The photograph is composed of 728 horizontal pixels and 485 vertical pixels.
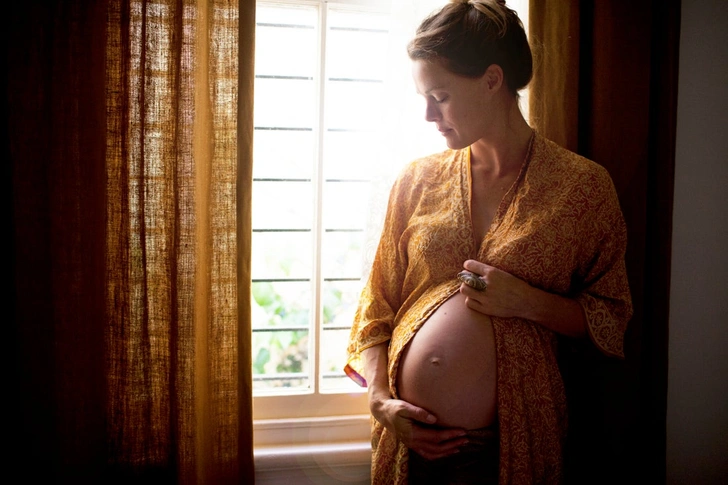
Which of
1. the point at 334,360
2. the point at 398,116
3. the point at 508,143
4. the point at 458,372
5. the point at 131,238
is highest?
the point at 398,116

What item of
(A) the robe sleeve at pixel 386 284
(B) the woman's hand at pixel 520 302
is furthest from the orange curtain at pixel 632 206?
(A) the robe sleeve at pixel 386 284

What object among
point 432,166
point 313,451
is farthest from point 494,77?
point 313,451

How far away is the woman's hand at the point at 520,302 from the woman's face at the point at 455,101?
0.94 ft

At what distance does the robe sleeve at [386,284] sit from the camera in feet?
3.83

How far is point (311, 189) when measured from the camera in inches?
60.5

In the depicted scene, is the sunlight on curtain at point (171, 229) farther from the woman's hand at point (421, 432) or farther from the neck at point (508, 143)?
the neck at point (508, 143)

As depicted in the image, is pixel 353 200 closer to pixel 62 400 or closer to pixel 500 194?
pixel 500 194

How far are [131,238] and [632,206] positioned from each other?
1287 millimetres

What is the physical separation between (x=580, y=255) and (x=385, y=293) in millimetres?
441

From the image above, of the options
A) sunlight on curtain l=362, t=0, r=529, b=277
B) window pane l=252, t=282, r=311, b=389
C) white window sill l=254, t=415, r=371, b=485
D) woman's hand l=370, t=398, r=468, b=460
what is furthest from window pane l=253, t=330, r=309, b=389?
woman's hand l=370, t=398, r=468, b=460

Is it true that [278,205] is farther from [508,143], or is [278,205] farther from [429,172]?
[508,143]

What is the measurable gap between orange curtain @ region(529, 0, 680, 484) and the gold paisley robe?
269 mm

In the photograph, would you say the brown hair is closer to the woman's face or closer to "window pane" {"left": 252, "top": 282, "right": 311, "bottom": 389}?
the woman's face

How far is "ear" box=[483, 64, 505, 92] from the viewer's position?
1095 mm
